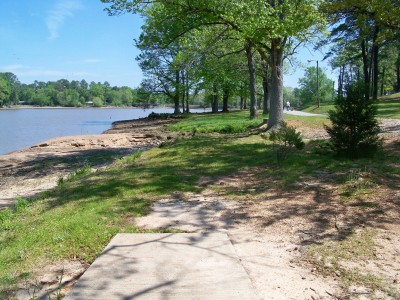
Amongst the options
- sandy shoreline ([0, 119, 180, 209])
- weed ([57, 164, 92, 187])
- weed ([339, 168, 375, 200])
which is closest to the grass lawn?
weed ([57, 164, 92, 187])

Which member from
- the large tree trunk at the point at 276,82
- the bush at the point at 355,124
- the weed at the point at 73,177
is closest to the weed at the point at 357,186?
the bush at the point at 355,124

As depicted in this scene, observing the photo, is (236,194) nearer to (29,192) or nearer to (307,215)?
(307,215)

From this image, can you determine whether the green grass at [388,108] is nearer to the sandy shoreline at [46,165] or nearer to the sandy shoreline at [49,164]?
the sandy shoreline at [49,164]

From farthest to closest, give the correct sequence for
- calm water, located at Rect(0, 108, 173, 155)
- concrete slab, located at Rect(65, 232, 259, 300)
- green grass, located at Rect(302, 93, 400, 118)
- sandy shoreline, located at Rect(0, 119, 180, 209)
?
calm water, located at Rect(0, 108, 173, 155) → green grass, located at Rect(302, 93, 400, 118) → sandy shoreline, located at Rect(0, 119, 180, 209) → concrete slab, located at Rect(65, 232, 259, 300)

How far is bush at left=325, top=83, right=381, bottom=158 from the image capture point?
8.71m

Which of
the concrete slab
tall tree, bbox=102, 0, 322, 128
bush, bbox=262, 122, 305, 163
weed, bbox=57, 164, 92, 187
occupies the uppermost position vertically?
tall tree, bbox=102, 0, 322, 128

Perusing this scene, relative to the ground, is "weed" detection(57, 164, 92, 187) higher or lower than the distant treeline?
lower

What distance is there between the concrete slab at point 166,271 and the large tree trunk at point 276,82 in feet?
39.9

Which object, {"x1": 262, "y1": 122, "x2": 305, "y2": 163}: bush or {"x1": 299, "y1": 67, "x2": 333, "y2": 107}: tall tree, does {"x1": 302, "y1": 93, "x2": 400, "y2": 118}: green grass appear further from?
{"x1": 299, "y1": 67, "x2": 333, "y2": 107}: tall tree

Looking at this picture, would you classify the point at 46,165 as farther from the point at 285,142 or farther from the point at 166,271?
the point at 166,271

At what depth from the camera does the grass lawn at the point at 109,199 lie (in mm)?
4535

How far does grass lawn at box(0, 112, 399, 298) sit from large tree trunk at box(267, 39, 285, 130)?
4.15 meters

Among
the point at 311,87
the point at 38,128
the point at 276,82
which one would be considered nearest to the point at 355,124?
the point at 276,82

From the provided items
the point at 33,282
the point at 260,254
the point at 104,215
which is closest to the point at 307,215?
the point at 260,254
